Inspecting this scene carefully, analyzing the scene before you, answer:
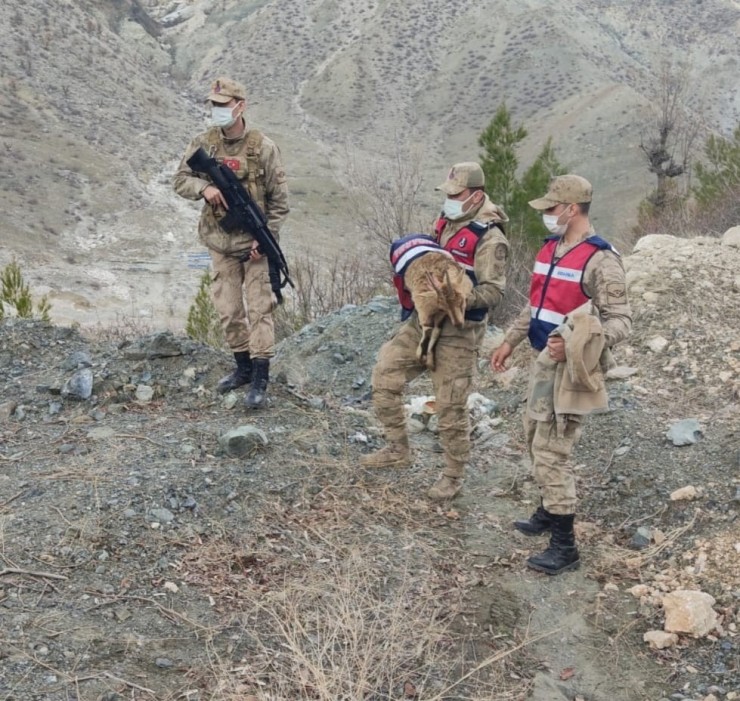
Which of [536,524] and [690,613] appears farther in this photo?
[536,524]

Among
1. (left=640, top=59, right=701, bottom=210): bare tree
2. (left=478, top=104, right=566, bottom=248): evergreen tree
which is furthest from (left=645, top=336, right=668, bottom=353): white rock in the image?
(left=640, top=59, right=701, bottom=210): bare tree

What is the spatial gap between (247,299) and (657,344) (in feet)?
11.7

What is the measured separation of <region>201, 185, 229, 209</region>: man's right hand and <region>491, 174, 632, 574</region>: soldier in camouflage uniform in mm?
1908

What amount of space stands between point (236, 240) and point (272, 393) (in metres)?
1.05

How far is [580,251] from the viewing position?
3.82 m

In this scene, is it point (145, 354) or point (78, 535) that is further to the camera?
point (145, 354)

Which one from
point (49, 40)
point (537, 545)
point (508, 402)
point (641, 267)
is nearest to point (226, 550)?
point (537, 545)

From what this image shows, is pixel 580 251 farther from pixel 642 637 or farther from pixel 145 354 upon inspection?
pixel 145 354

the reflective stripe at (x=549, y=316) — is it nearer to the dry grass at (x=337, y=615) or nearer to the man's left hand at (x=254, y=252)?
the dry grass at (x=337, y=615)

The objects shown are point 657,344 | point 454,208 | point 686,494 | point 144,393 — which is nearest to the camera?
point 454,208

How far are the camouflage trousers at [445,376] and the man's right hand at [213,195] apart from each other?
4.39 feet

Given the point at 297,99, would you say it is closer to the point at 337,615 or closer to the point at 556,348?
the point at 556,348

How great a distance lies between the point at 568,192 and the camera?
3.83 meters

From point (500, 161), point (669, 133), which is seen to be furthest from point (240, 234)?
point (669, 133)
